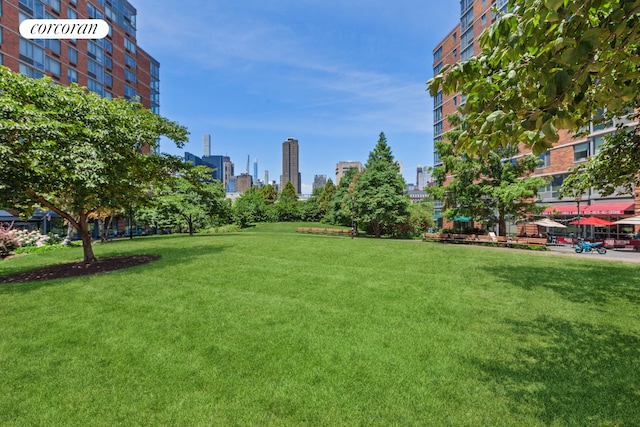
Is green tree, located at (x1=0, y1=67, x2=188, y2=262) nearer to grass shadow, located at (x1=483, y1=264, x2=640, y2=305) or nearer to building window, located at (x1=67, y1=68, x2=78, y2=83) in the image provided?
grass shadow, located at (x1=483, y1=264, x2=640, y2=305)

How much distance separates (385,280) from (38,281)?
12.0 m

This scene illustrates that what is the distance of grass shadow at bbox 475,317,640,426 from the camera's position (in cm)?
365

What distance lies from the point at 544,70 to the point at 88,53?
57.3m

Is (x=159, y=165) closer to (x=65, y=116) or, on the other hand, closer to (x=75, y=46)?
(x=65, y=116)

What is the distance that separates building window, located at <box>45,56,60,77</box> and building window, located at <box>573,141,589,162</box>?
2356 inches

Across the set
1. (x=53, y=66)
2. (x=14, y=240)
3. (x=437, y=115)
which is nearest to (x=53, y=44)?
(x=53, y=66)

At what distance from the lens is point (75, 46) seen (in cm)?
4025

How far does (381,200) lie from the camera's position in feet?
108

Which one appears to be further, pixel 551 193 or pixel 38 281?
pixel 551 193

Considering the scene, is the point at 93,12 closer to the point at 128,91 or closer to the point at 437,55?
the point at 128,91

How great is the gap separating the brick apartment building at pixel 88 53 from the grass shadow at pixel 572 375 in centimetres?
2710

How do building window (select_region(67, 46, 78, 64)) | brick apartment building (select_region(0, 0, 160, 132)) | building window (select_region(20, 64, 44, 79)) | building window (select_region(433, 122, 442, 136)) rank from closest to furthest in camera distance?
1. brick apartment building (select_region(0, 0, 160, 132))
2. building window (select_region(20, 64, 44, 79))
3. building window (select_region(67, 46, 78, 64))
4. building window (select_region(433, 122, 442, 136))

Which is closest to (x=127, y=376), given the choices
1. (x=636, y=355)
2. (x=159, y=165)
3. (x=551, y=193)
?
(x=636, y=355)

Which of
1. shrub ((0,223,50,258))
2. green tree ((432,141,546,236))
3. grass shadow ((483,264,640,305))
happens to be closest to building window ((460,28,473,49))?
green tree ((432,141,546,236))
